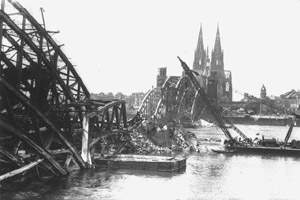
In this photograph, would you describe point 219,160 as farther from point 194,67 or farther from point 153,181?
point 194,67

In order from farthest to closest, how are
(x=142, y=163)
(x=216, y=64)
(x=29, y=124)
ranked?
(x=216, y=64), (x=142, y=163), (x=29, y=124)

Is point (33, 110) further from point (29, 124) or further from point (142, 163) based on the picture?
point (142, 163)

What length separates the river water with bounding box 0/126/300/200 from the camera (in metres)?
21.2

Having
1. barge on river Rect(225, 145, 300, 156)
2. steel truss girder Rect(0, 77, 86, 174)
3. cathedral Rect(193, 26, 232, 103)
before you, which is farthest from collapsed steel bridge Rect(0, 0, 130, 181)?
cathedral Rect(193, 26, 232, 103)

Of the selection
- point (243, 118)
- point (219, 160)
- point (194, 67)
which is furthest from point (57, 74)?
point (194, 67)

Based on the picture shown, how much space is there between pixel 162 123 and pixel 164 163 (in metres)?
23.9

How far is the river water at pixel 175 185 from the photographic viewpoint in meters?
21.2

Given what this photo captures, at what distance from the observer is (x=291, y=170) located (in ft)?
111

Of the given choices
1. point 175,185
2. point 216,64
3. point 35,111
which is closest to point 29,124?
point 35,111

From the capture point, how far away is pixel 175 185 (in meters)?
24.4

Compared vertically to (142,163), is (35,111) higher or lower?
higher

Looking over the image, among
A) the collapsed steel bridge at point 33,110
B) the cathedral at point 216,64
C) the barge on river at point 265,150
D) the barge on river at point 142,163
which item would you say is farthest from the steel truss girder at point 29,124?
the cathedral at point 216,64

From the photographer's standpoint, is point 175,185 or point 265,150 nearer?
point 175,185

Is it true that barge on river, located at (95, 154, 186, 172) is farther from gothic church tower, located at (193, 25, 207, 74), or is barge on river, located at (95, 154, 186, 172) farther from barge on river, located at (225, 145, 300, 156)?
gothic church tower, located at (193, 25, 207, 74)
